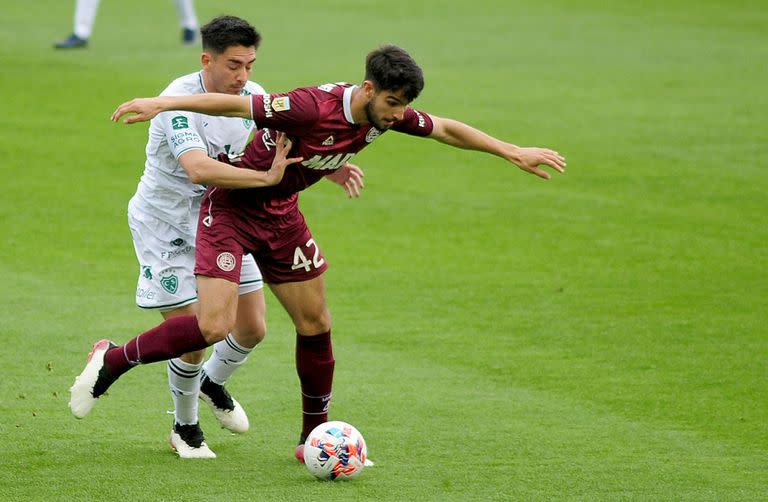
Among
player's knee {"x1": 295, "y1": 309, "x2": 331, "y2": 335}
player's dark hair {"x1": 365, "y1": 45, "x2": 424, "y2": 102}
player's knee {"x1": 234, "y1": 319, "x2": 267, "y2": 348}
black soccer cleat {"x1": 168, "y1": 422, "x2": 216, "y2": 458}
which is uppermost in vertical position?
player's dark hair {"x1": 365, "y1": 45, "x2": 424, "y2": 102}

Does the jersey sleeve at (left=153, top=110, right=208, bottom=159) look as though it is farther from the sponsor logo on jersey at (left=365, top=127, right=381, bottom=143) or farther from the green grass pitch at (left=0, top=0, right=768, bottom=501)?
the green grass pitch at (left=0, top=0, right=768, bottom=501)

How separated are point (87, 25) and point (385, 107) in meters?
13.8

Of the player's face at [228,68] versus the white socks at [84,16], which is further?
the white socks at [84,16]

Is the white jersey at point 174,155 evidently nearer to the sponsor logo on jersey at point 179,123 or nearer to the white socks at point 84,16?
the sponsor logo on jersey at point 179,123

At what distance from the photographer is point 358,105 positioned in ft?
18.1

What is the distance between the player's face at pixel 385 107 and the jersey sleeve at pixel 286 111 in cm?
25

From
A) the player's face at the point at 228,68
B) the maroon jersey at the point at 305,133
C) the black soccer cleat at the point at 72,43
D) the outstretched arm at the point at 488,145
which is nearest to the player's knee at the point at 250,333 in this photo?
the maroon jersey at the point at 305,133

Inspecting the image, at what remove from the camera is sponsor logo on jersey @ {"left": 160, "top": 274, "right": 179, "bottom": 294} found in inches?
233

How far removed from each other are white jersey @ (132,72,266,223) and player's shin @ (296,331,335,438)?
88cm

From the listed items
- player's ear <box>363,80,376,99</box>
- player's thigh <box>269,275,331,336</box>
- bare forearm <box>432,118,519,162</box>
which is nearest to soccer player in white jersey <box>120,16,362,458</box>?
player's thigh <box>269,275,331,336</box>

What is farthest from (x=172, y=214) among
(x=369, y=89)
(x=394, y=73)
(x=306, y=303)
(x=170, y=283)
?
(x=394, y=73)

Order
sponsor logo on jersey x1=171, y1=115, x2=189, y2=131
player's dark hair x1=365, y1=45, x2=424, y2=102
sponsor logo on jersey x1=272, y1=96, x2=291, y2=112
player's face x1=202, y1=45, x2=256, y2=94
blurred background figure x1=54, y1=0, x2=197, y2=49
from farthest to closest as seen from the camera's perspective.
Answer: blurred background figure x1=54, y1=0, x2=197, y2=49
player's face x1=202, y1=45, x2=256, y2=94
sponsor logo on jersey x1=171, y1=115, x2=189, y2=131
sponsor logo on jersey x1=272, y1=96, x2=291, y2=112
player's dark hair x1=365, y1=45, x2=424, y2=102

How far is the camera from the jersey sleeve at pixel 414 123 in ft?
19.1

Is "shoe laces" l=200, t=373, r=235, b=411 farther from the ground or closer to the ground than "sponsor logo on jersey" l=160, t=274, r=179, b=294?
closer to the ground
